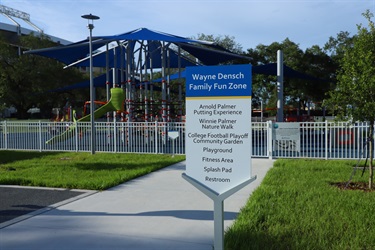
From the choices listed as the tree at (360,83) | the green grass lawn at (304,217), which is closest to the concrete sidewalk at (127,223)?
the green grass lawn at (304,217)

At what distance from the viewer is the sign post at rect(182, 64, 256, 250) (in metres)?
3.85

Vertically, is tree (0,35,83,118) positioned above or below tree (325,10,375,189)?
above

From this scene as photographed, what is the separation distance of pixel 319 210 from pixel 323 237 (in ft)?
4.16

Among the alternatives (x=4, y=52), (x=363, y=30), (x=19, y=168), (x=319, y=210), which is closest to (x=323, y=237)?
(x=319, y=210)

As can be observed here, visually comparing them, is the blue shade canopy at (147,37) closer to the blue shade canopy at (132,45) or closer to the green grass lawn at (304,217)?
the blue shade canopy at (132,45)

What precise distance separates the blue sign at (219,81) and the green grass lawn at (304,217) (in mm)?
1910

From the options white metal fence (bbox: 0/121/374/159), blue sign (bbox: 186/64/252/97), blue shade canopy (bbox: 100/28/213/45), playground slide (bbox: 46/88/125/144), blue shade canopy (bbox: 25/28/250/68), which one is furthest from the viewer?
playground slide (bbox: 46/88/125/144)

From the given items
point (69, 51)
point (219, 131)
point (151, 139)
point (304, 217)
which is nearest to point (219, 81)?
point (219, 131)

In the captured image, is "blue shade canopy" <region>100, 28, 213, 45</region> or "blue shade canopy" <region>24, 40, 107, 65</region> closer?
"blue shade canopy" <region>100, 28, 213, 45</region>

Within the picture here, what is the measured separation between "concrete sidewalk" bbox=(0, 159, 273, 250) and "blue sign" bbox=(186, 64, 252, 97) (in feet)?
6.44

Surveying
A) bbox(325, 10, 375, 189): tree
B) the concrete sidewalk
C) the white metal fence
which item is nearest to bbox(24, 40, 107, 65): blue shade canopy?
the white metal fence

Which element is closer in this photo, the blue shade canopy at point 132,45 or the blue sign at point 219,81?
the blue sign at point 219,81

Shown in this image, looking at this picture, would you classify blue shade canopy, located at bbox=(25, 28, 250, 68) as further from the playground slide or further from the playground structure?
the playground slide

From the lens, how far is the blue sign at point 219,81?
3846mm
